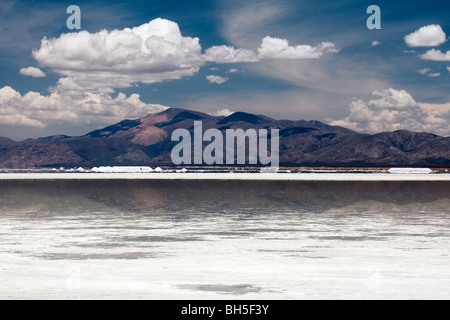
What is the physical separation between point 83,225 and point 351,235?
11.0 meters

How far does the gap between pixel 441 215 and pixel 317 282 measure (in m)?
18.8

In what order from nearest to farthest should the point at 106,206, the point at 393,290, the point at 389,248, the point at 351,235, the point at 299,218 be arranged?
the point at 393,290 → the point at 389,248 → the point at 351,235 → the point at 299,218 → the point at 106,206

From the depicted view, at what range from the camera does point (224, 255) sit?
17.2 meters

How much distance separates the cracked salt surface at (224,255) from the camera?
41.3 feet

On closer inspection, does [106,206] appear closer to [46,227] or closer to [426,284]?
[46,227]

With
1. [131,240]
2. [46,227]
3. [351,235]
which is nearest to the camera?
[131,240]

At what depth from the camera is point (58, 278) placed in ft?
45.3

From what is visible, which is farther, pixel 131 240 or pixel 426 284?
pixel 131 240

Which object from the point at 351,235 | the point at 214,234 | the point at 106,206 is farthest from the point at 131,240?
the point at 106,206

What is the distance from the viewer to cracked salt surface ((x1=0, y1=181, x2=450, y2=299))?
12594 mm

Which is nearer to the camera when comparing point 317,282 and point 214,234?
point 317,282

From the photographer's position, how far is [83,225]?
25359mm

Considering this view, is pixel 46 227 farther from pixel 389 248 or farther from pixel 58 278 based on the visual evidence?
pixel 389 248
